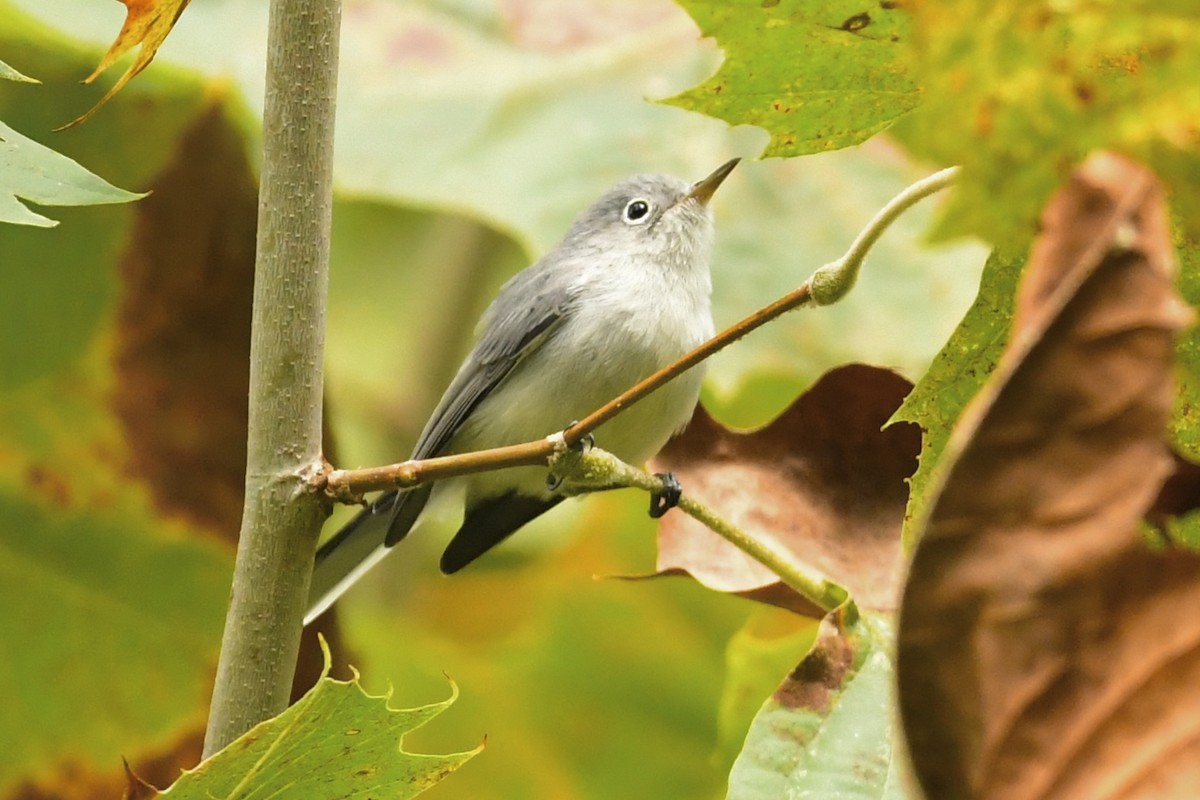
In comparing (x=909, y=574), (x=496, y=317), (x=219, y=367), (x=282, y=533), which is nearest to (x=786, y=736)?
(x=282, y=533)

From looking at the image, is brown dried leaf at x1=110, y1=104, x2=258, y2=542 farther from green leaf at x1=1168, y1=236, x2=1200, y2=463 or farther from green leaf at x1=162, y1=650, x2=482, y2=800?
green leaf at x1=1168, y1=236, x2=1200, y2=463

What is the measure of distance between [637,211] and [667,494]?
1.09 metres

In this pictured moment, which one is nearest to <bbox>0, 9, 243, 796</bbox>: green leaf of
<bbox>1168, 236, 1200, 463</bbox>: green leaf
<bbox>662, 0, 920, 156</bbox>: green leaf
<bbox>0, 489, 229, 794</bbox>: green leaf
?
<bbox>0, 489, 229, 794</bbox>: green leaf

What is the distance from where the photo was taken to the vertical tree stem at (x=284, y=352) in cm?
95

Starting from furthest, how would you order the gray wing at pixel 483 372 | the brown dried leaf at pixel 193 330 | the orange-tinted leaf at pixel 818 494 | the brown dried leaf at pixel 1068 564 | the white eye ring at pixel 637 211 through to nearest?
the white eye ring at pixel 637 211 → the gray wing at pixel 483 372 → the brown dried leaf at pixel 193 330 → the orange-tinted leaf at pixel 818 494 → the brown dried leaf at pixel 1068 564

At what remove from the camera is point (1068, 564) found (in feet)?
1.70

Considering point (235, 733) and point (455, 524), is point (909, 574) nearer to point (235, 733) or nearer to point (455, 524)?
point (235, 733)

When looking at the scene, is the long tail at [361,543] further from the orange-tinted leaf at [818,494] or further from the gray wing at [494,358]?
the orange-tinted leaf at [818,494]

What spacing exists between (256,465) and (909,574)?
22.5 inches

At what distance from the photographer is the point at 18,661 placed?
1.57 meters

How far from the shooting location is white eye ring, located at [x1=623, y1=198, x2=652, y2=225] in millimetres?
2182

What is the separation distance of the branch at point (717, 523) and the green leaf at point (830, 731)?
5cm

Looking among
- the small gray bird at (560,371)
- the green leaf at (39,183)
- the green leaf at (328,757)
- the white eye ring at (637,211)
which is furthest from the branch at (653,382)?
the white eye ring at (637,211)

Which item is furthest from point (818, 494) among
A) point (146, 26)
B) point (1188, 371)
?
point (146, 26)
